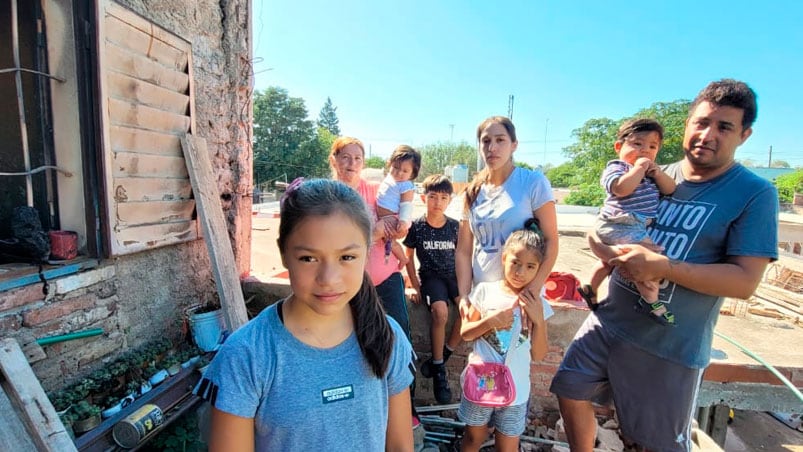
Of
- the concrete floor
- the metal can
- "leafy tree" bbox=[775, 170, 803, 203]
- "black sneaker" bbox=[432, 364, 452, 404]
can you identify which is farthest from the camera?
"leafy tree" bbox=[775, 170, 803, 203]

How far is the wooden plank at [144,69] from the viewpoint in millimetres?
2111

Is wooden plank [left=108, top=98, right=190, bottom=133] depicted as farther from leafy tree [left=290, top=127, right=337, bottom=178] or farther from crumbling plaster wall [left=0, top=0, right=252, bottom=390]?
leafy tree [left=290, top=127, right=337, bottom=178]

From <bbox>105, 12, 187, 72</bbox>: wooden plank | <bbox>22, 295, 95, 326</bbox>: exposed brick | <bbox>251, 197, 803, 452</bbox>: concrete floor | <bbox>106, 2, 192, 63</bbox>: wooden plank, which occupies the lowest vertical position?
<bbox>251, 197, 803, 452</bbox>: concrete floor

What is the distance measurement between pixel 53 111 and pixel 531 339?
2.87 metres

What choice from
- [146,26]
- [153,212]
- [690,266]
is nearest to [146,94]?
A: [146,26]

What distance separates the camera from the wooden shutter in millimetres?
2109

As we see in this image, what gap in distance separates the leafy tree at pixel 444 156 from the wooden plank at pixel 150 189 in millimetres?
41854

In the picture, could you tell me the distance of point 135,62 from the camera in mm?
2275

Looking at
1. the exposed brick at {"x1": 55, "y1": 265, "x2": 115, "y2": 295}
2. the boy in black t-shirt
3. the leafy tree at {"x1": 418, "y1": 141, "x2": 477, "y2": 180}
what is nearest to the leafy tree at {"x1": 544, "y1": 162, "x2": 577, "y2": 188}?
the leafy tree at {"x1": 418, "y1": 141, "x2": 477, "y2": 180}

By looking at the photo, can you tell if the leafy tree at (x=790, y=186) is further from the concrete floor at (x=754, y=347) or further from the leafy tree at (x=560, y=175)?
the concrete floor at (x=754, y=347)

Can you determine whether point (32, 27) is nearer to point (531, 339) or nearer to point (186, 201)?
point (186, 201)

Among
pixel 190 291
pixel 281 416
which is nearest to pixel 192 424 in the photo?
pixel 190 291

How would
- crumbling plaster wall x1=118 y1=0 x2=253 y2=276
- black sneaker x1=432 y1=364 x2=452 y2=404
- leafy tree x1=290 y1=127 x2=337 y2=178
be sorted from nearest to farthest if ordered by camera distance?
1. black sneaker x1=432 y1=364 x2=452 y2=404
2. crumbling plaster wall x1=118 y1=0 x2=253 y2=276
3. leafy tree x1=290 y1=127 x2=337 y2=178

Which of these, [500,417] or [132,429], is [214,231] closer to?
[132,429]
